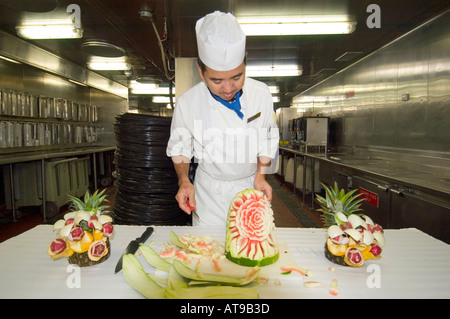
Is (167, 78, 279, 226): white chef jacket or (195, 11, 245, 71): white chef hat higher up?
(195, 11, 245, 71): white chef hat

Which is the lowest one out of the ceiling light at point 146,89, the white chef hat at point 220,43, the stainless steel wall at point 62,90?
the white chef hat at point 220,43

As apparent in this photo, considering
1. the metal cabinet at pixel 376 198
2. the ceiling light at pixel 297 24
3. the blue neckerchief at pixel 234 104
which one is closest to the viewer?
the blue neckerchief at pixel 234 104

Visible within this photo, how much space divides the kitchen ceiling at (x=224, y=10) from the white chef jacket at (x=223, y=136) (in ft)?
5.92

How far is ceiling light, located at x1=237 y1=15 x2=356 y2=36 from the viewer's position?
3.66 meters

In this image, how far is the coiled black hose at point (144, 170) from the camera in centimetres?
209

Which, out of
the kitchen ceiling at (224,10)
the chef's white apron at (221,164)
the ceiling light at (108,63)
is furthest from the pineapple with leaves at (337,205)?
the ceiling light at (108,63)

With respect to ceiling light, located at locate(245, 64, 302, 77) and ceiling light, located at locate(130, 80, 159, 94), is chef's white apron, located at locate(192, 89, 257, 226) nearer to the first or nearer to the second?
ceiling light, located at locate(245, 64, 302, 77)

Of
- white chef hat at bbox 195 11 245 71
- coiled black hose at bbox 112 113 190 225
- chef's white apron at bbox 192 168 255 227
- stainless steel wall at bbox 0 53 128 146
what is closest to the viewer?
white chef hat at bbox 195 11 245 71

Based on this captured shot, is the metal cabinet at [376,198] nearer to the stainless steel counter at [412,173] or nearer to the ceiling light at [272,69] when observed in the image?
the stainless steel counter at [412,173]

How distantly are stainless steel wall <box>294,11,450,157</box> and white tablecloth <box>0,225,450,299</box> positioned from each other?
2940 millimetres

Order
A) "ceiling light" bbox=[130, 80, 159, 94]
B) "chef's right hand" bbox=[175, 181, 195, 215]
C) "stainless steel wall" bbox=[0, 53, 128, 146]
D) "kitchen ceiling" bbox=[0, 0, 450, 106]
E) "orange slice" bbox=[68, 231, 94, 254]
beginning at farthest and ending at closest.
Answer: "ceiling light" bbox=[130, 80, 159, 94] → "stainless steel wall" bbox=[0, 53, 128, 146] → "kitchen ceiling" bbox=[0, 0, 450, 106] → "chef's right hand" bbox=[175, 181, 195, 215] → "orange slice" bbox=[68, 231, 94, 254]

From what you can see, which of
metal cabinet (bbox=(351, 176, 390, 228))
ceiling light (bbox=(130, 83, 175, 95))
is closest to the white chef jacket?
metal cabinet (bbox=(351, 176, 390, 228))

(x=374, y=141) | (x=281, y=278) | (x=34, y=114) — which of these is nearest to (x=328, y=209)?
(x=281, y=278)

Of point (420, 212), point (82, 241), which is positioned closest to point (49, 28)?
point (82, 241)
